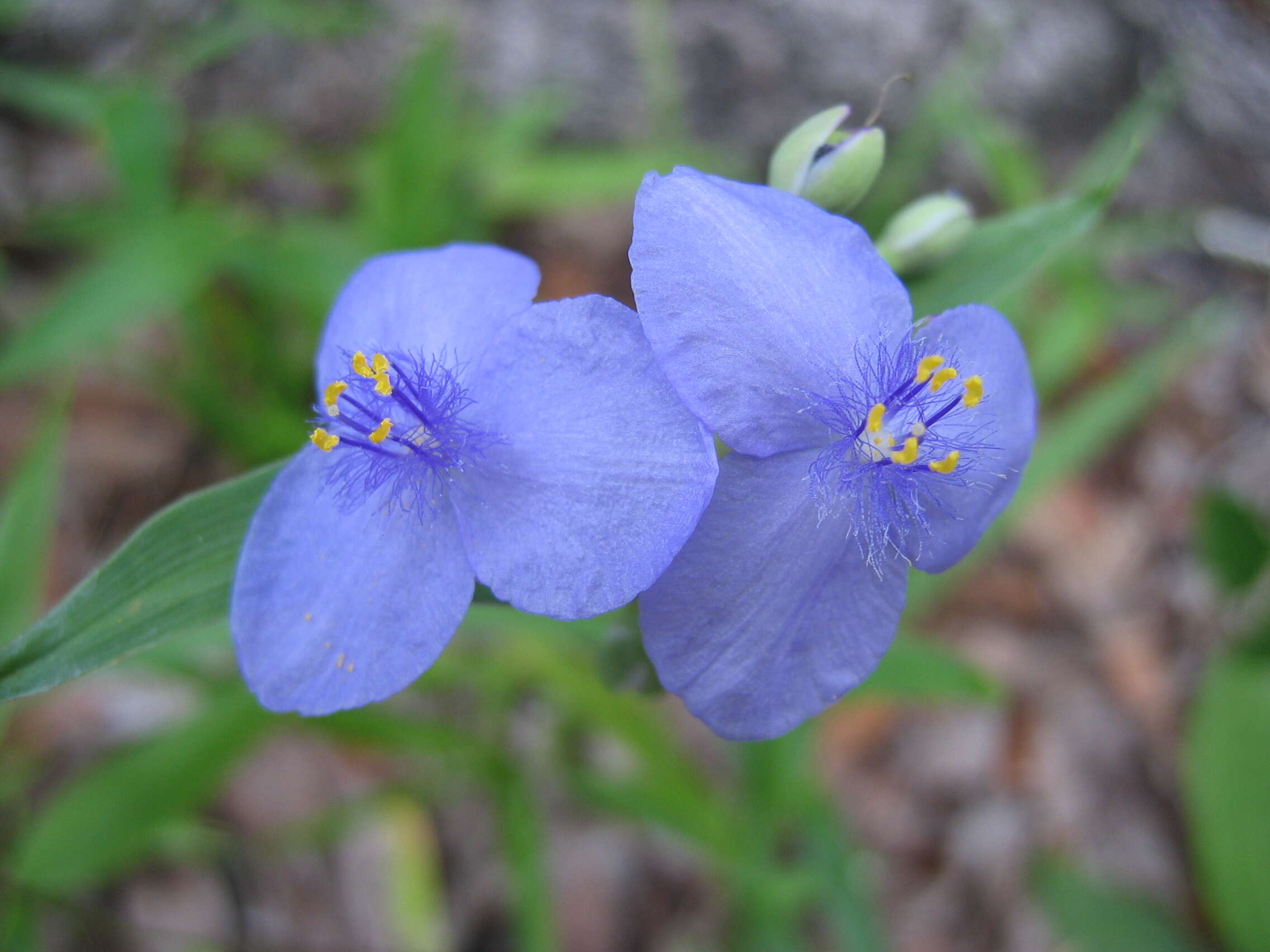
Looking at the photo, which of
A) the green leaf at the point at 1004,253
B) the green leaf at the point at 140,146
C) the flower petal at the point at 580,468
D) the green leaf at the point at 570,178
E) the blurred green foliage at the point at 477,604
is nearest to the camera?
the flower petal at the point at 580,468

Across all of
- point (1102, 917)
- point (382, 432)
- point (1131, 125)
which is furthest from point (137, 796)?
point (1131, 125)

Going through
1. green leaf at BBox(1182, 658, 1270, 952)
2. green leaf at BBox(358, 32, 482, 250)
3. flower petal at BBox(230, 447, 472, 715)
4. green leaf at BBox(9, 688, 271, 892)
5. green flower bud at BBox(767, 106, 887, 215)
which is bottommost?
green leaf at BBox(9, 688, 271, 892)

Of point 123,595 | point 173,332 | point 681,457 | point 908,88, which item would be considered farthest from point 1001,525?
point 173,332

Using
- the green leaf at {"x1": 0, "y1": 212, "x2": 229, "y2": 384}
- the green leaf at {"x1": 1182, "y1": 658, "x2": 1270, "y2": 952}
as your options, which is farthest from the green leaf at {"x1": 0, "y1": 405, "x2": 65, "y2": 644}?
the green leaf at {"x1": 1182, "y1": 658, "x2": 1270, "y2": 952}

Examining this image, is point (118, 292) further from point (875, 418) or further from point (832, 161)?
point (875, 418)

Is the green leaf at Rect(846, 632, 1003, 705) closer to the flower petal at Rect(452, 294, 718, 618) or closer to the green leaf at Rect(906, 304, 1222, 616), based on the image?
the green leaf at Rect(906, 304, 1222, 616)

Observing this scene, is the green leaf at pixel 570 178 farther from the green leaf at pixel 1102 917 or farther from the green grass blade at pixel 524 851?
the green leaf at pixel 1102 917

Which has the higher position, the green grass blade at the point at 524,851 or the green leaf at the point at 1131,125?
the green leaf at the point at 1131,125

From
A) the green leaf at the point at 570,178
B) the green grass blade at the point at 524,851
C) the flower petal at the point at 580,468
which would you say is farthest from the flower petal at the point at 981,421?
the green leaf at the point at 570,178

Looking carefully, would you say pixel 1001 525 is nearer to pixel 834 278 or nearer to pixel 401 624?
pixel 834 278
